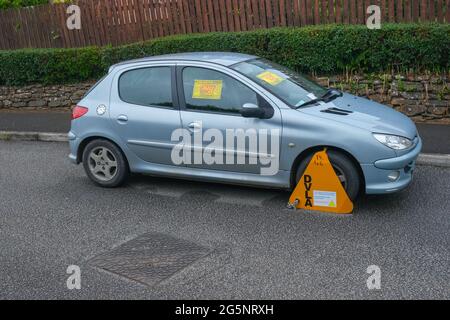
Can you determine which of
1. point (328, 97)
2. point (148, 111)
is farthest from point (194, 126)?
point (328, 97)

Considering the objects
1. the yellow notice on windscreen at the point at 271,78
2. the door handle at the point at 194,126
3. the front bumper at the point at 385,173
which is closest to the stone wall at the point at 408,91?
the yellow notice on windscreen at the point at 271,78

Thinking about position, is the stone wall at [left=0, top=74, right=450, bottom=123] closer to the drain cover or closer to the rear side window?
the rear side window

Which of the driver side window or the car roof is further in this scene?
the car roof

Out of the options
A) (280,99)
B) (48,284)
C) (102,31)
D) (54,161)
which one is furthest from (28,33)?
(48,284)

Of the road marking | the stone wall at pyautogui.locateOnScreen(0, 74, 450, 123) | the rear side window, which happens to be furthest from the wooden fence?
the road marking

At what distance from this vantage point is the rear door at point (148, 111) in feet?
21.9

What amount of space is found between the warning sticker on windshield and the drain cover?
1.40m

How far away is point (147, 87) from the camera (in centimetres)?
689

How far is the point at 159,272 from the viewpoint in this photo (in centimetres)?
487

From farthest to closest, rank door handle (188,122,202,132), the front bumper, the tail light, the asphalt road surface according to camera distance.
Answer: the tail light < door handle (188,122,202,132) < the front bumper < the asphalt road surface

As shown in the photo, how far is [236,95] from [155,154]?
1.22 m

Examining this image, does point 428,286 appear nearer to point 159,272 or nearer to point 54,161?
point 159,272

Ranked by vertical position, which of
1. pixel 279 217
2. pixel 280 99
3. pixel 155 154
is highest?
pixel 280 99

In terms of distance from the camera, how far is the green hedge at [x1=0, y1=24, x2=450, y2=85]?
9.35 meters
